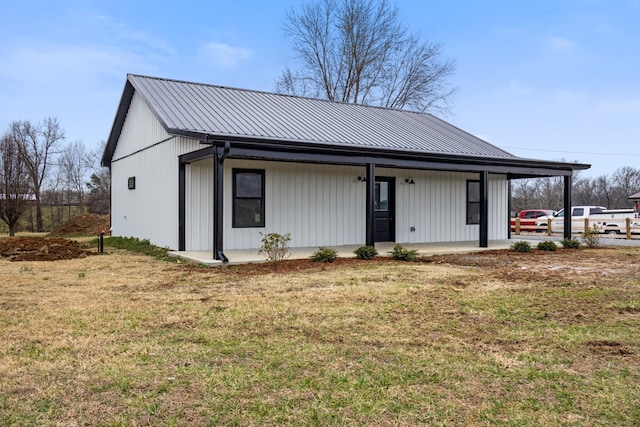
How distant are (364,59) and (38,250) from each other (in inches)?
793

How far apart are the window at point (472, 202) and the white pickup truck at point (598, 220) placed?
6807 millimetres

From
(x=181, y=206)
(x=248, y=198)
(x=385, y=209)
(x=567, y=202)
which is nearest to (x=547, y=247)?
(x=567, y=202)

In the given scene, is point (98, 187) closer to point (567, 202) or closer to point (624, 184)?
point (567, 202)

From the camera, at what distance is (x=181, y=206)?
37.0ft

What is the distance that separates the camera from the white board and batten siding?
1187 centimetres

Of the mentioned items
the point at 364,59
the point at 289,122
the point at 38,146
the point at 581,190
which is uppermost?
the point at 364,59

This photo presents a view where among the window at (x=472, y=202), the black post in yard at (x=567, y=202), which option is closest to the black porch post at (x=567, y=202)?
the black post in yard at (x=567, y=202)

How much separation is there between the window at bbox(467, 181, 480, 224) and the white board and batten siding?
8943 mm

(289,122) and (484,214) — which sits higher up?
(289,122)

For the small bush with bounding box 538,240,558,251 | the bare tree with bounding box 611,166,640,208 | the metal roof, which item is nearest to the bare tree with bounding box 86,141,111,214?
the metal roof

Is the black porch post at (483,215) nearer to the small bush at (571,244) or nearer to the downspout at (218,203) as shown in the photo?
the small bush at (571,244)

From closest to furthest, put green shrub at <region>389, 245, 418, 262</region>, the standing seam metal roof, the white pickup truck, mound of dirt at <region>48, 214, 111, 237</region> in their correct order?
1. green shrub at <region>389, 245, 418, 262</region>
2. the standing seam metal roof
3. the white pickup truck
4. mound of dirt at <region>48, 214, 111, 237</region>

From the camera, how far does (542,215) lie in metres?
25.7

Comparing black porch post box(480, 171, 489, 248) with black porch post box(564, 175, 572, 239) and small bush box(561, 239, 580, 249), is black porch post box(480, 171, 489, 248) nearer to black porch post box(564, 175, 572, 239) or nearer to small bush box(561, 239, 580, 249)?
small bush box(561, 239, 580, 249)
